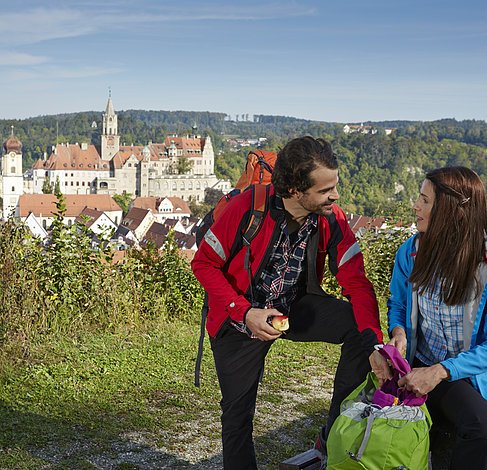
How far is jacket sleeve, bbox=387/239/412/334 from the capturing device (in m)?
2.52

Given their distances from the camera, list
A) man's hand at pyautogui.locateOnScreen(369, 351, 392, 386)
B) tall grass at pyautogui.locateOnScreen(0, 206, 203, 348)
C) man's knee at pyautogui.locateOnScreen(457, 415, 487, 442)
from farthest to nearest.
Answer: tall grass at pyautogui.locateOnScreen(0, 206, 203, 348)
man's hand at pyautogui.locateOnScreen(369, 351, 392, 386)
man's knee at pyautogui.locateOnScreen(457, 415, 487, 442)

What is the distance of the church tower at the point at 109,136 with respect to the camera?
94125mm

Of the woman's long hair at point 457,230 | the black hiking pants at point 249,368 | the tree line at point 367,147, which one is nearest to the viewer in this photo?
the woman's long hair at point 457,230

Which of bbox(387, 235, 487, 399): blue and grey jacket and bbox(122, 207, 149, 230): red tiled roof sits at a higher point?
bbox(387, 235, 487, 399): blue and grey jacket

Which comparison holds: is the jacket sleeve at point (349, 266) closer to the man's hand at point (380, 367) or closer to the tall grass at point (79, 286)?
the man's hand at point (380, 367)

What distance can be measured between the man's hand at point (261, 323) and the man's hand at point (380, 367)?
32 cm

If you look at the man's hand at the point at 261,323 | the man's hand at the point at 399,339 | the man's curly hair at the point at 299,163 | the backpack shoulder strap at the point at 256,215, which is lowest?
the man's hand at the point at 399,339

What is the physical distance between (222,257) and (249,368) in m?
0.41

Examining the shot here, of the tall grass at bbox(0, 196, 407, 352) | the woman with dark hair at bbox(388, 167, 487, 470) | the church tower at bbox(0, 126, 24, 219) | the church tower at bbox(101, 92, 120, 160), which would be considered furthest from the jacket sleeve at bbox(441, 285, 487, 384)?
the church tower at bbox(101, 92, 120, 160)

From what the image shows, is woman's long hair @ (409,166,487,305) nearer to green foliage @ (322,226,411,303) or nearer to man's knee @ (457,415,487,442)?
man's knee @ (457,415,487,442)

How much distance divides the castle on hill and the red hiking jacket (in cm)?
8123

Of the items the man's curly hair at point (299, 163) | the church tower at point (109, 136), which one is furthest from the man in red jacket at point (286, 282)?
the church tower at point (109, 136)

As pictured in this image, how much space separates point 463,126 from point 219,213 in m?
113

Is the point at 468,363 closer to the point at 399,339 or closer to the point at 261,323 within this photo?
the point at 399,339
